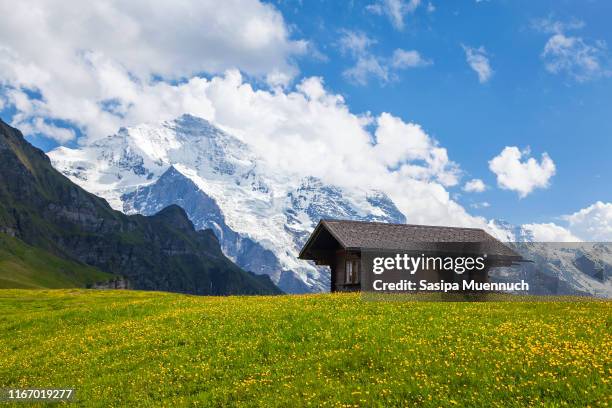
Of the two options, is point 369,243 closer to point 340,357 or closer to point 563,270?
point 563,270

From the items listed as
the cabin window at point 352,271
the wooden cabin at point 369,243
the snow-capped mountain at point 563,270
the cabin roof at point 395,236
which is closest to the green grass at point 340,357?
the snow-capped mountain at point 563,270

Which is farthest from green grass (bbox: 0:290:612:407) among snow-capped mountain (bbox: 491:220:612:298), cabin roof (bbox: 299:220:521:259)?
cabin roof (bbox: 299:220:521:259)

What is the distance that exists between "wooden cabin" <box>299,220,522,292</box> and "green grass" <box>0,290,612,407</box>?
13659 millimetres

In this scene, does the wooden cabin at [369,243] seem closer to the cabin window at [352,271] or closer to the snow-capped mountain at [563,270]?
the cabin window at [352,271]

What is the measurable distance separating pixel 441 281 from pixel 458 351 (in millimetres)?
14986

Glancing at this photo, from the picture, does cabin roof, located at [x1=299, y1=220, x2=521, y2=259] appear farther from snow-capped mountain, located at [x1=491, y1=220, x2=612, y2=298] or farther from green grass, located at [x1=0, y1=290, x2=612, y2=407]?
green grass, located at [x1=0, y1=290, x2=612, y2=407]

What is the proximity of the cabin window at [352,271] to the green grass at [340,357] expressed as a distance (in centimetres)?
1732

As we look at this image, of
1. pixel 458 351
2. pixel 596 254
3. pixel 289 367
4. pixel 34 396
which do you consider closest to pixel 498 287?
pixel 596 254

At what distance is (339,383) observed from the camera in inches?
648

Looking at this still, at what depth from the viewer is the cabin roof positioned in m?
45.7

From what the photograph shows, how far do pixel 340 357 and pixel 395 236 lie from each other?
31.0m

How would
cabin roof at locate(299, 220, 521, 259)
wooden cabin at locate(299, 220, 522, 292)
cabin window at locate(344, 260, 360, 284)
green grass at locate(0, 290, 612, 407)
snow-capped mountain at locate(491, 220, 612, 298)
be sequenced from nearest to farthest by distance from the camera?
green grass at locate(0, 290, 612, 407)
snow-capped mountain at locate(491, 220, 612, 298)
wooden cabin at locate(299, 220, 522, 292)
cabin roof at locate(299, 220, 521, 259)
cabin window at locate(344, 260, 360, 284)

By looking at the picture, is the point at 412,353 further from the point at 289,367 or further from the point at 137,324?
the point at 137,324

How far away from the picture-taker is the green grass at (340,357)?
48.6 ft
